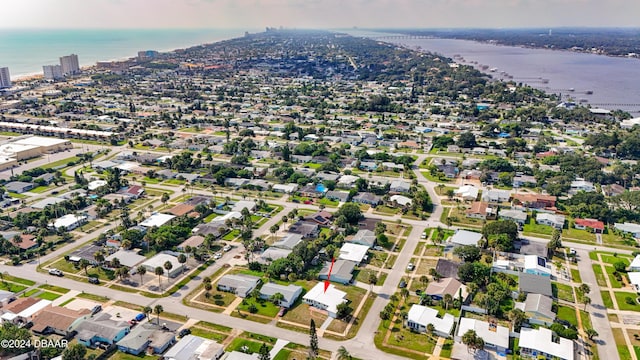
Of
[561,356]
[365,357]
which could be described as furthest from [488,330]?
[365,357]

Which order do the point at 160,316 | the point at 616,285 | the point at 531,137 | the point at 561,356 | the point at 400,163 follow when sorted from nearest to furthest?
the point at 561,356
the point at 160,316
the point at 616,285
the point at 400,163
the point at 531,137

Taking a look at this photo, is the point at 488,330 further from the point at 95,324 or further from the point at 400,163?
the point at 400,163

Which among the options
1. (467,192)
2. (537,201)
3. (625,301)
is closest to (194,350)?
(625,301)

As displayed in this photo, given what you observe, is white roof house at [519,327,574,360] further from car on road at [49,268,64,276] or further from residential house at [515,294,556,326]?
car on road at [49,268,64,276]

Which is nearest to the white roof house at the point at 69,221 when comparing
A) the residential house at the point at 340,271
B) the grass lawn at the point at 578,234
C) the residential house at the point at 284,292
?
the residential house at the point at 284,292

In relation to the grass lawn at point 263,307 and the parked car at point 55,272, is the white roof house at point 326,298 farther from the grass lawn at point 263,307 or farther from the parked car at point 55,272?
the parked car at point 55,272

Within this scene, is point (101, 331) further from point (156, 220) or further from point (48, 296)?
point (156, 220)

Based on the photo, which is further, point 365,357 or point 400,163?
point 400,163

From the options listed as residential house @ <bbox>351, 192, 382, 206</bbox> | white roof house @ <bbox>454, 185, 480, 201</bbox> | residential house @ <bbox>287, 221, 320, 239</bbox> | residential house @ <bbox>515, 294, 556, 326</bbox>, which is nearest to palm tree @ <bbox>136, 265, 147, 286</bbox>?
residential house @ <bbox>287, 221, 320, 239</bbox>
